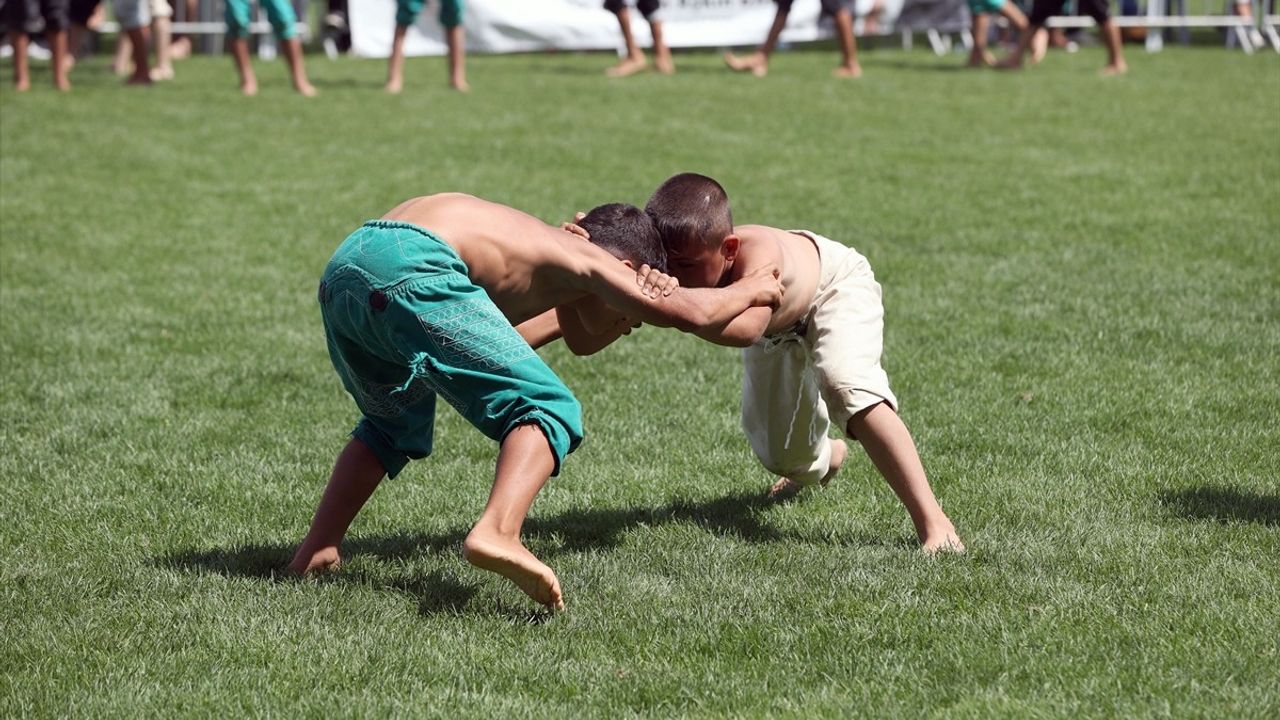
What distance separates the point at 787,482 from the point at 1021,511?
807 mm

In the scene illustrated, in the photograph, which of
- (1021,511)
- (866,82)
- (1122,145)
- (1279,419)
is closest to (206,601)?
(1021,511)

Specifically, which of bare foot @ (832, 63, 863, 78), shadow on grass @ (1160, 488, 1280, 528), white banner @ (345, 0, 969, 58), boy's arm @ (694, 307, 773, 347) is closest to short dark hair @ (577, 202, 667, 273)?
boy's arm @ (694, 307, 773, 347)

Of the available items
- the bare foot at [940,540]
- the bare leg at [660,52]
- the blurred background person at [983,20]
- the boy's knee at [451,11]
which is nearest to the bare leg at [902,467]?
the bare foot at [940,540]

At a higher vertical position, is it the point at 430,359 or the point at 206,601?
the point at 430,359

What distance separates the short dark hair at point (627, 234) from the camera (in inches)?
156

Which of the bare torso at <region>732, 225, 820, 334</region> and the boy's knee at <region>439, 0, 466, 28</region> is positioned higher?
the boy's knee at <region>439, 0, 466, 28</region>

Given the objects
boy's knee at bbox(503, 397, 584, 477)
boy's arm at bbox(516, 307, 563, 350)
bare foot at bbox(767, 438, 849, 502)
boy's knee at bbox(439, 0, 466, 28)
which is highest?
boy's knee at bbox(439, 0, 466, 28)

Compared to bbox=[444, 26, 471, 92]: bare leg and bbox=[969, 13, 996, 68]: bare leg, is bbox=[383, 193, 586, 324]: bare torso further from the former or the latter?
bbox=[969, 13, 996, 68]: bare leg

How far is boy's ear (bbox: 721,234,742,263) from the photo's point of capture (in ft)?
13.6

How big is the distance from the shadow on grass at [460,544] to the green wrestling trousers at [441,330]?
1.77ft

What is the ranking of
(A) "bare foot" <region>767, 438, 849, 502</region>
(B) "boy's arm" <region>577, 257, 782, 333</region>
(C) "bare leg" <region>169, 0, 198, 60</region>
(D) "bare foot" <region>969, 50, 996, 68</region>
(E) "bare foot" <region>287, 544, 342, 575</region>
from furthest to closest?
1. (C) "bare leg" <region>169, 0, 198, 60</region>
2. (D) "bare foot" <region>969, 50, 996, 68</region>
3. (A) "bare foot" <region>767, 438, 849, 502</region>
4. (E) "bare foot" <region>287, 544, 342, 575</region>
5. (B) "boy's arm" <region>577, 257, 782, 333</region>

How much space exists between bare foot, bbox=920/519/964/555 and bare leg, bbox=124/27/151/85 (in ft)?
36.1

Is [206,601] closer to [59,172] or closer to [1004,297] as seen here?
[1004,297]

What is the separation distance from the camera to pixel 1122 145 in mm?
11109
